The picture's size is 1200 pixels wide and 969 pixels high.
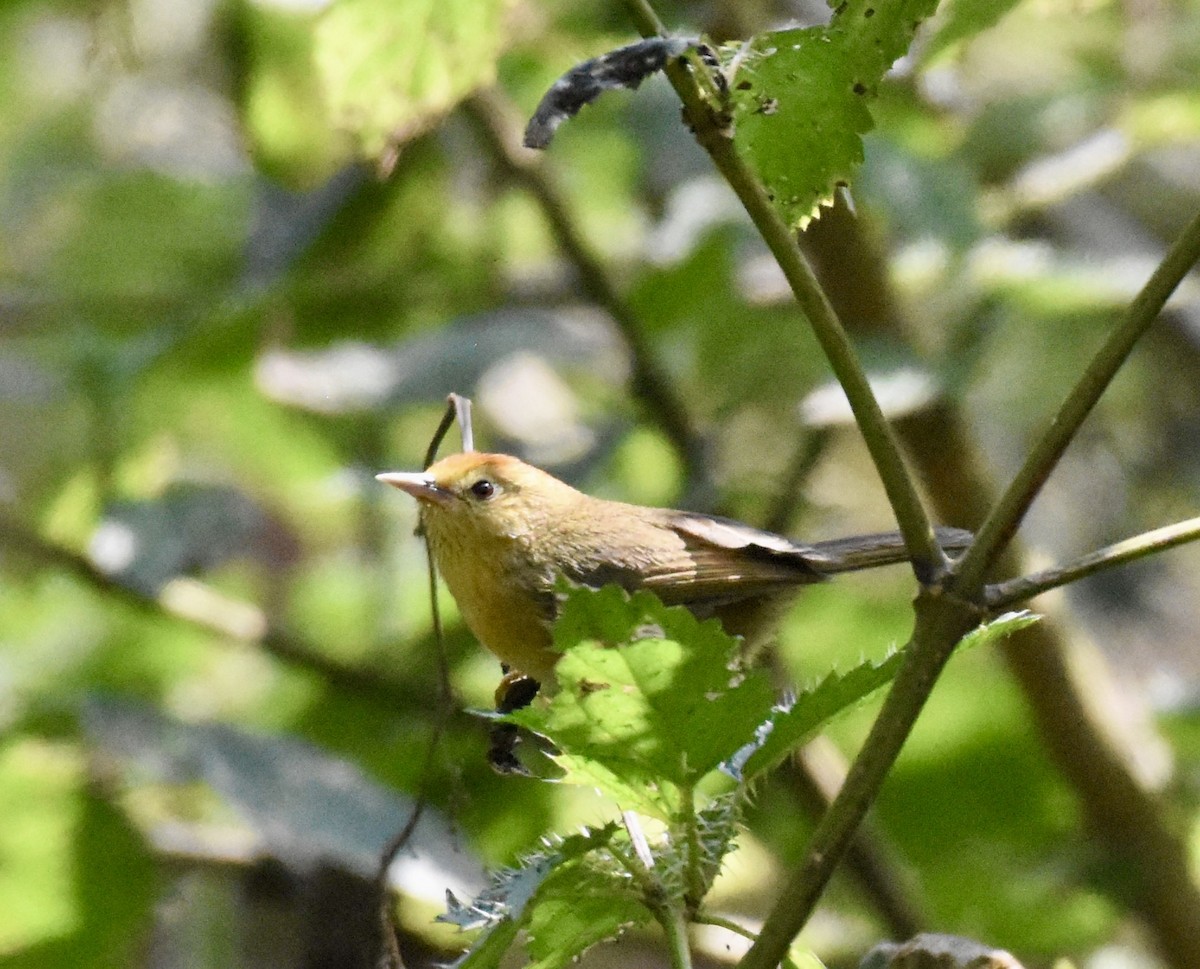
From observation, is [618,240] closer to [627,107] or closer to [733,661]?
[627,107]

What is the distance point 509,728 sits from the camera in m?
1.68

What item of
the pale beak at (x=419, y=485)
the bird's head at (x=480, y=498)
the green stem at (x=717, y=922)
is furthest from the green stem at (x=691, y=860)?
the bird's head at (x=480, y=498)

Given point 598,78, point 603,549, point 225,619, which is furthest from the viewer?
point 225,619

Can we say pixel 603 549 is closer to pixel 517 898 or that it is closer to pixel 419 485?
pixel 419 485

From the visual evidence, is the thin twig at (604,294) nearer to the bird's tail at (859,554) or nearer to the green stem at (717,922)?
the bird's tail at (859,554)

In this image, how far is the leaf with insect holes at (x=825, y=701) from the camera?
1222 millimetres

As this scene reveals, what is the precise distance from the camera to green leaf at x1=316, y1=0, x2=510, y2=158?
1.74 m

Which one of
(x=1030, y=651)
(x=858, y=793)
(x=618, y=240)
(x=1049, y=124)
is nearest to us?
(x=858, y=793)

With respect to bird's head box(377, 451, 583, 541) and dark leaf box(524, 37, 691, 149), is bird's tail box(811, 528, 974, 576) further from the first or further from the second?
dark leaf box(524, 37, 691, 149)

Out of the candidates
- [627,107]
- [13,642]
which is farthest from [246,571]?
[627,107]

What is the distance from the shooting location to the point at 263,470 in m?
4.50

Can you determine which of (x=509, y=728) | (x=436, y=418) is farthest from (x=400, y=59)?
(x=436, y=418)

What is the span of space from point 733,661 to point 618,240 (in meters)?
3.63

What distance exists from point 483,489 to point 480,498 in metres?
0.02
